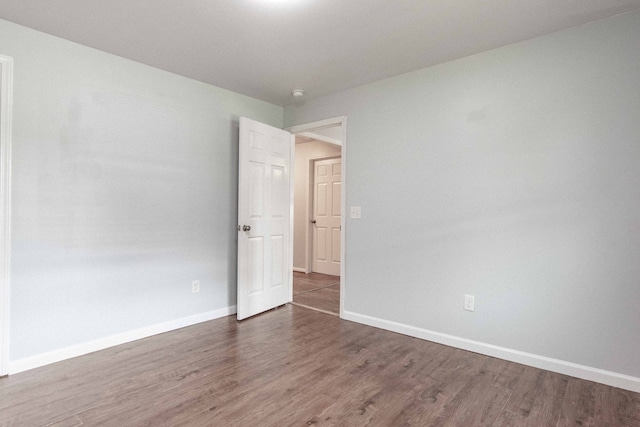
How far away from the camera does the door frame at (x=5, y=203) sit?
7.40ft

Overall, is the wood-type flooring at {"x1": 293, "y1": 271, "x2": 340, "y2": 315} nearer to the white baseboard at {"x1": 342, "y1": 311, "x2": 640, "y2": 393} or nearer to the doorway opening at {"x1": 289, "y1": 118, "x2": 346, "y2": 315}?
the doorway opening at {"x1": 289, "y1": 118, "x2": 346, "y2": 315}

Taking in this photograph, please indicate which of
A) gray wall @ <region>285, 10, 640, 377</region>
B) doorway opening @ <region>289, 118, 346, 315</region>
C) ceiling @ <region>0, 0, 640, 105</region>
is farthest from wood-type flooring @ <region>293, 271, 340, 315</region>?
ceiling @ <region>0, 0, 640, 105</region>

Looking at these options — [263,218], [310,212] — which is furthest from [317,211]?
[263,218]

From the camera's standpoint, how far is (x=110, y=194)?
277 cm

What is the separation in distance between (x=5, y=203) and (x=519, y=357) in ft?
12.1

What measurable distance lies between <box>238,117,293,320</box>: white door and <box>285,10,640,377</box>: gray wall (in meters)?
0.95

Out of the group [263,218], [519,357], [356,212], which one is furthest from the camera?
[263,218]

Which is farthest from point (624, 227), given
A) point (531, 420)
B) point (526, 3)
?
point (526, 3)

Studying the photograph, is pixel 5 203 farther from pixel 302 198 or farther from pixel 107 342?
pixel 302 198

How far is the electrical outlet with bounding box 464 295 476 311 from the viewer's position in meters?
2.74

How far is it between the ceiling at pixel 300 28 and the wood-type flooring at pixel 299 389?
91.8 inches

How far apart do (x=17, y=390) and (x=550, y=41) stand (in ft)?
13.6

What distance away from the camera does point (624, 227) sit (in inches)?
85.6

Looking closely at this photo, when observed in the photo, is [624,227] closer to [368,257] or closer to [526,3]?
[526,3]
